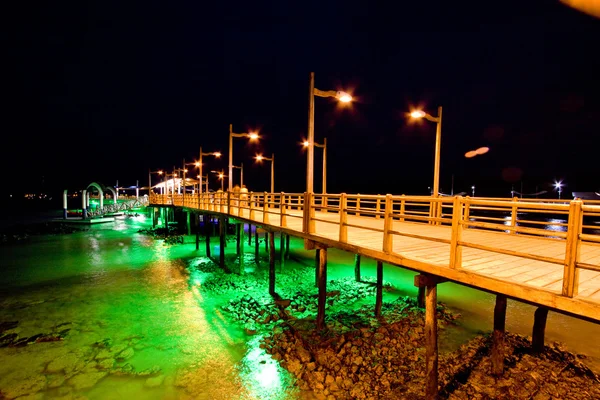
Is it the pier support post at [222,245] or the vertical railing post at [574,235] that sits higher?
the vertical railing post at [574,235]

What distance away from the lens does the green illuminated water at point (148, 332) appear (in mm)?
6953

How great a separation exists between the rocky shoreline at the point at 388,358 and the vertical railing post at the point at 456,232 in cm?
342

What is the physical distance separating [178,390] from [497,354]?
25.3 feet

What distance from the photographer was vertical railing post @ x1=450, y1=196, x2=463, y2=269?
4.39 meters

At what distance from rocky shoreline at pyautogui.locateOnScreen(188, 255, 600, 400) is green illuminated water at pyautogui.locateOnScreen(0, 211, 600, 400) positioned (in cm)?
55

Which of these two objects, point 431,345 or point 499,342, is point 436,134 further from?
point 431,345

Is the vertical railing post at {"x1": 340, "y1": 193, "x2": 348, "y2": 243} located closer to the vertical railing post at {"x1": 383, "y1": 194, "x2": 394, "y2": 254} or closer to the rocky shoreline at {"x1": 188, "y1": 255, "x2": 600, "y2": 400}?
the vertical railing post at {"x1": 383, "y1": 194, "x2": 394, "y2": 254}

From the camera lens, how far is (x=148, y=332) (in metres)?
9.44

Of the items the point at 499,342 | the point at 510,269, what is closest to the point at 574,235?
the point at 510,269

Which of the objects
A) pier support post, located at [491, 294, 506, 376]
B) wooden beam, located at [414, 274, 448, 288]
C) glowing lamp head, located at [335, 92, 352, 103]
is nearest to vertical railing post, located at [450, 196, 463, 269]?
wooden beam, located at [414, 274, 448, 288]

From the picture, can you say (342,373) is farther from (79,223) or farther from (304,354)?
(79,223)

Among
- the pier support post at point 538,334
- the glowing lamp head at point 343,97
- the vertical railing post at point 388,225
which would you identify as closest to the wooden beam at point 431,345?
the vertical railing post at point 388,225

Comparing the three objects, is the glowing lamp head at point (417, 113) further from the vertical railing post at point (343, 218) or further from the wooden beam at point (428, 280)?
the wooden beam at point (428, 280)

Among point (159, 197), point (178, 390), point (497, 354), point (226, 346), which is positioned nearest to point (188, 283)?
point (226, 346)
